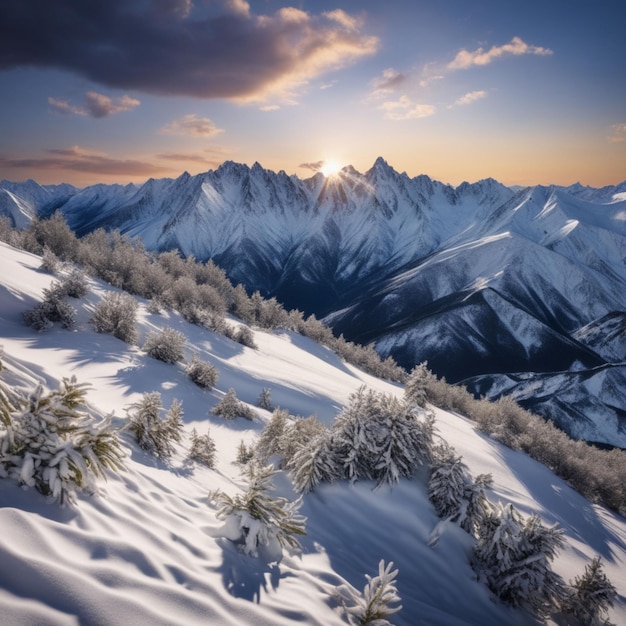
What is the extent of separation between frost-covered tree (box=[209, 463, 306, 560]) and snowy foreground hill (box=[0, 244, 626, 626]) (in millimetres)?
189

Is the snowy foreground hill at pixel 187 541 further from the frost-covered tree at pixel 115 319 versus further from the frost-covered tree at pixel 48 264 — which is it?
the frost-covered tree at pixel 48 264

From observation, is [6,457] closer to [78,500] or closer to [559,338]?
[78,500]

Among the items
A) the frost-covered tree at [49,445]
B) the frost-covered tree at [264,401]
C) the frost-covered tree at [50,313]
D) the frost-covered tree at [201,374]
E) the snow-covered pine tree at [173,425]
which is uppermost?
the frost-covered tree at [49,445]

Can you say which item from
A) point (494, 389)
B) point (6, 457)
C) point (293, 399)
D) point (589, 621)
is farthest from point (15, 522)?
point (494, 389)

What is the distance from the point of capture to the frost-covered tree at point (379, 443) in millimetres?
8070

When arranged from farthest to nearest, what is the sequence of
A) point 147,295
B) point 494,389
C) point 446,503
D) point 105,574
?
point 494,389 < point 147,295 < point 446,503 < point 105,574

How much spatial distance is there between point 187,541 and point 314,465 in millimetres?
3703

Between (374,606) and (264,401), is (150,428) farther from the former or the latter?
(264,401)

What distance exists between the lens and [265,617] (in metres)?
3.68

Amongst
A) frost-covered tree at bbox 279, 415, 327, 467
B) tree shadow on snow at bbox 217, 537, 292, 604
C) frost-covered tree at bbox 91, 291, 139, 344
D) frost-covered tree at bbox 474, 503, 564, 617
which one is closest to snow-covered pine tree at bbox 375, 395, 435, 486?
frost-covered tree at bbox 279, 415, 327, 467

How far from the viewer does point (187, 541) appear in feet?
14.4

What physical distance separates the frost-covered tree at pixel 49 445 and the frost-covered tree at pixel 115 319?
1126 centimetres

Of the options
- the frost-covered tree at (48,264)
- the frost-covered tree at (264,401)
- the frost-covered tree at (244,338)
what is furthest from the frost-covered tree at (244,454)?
the frost-covered tree at (48,264)

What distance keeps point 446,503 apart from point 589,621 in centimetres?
328
